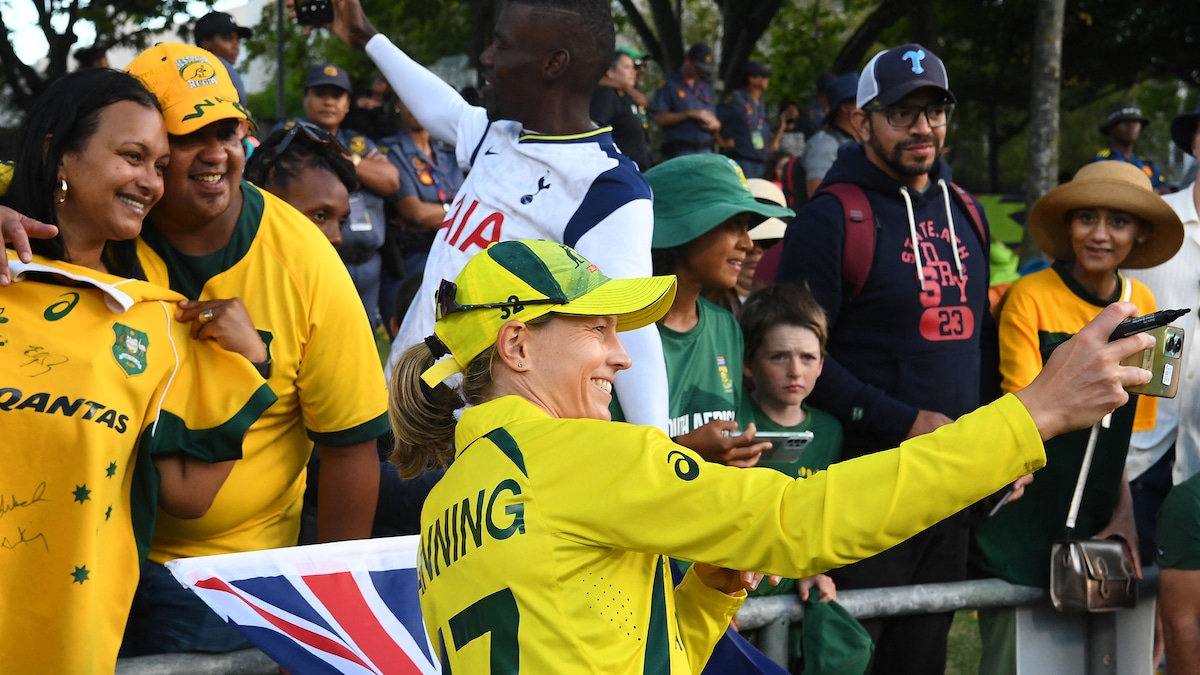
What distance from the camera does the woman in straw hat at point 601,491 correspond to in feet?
7.22

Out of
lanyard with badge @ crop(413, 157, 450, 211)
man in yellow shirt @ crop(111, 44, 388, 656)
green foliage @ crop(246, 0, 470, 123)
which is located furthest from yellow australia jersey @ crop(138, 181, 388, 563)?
green foliage @ crop(246, 0, 470, 123)

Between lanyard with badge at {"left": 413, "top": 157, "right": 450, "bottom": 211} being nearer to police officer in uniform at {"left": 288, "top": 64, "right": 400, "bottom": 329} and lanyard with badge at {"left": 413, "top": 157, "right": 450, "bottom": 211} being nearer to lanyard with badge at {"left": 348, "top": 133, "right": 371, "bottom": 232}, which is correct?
police officer in uniform at {"left": 288, "top": 64, "right": 400, "bottom": 329}

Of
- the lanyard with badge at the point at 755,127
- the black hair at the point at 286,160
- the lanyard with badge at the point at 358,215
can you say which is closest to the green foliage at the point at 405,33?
the lanyard with badge at the point at 755,127

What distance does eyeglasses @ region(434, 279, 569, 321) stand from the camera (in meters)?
2.52

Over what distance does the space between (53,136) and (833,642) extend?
244cm

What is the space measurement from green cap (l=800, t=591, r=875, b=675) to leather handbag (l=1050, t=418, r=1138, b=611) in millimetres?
882

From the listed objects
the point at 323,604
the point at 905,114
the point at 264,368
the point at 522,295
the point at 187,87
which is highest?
the point at 187,87

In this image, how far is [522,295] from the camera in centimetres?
254

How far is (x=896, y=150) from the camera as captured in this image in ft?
15.1

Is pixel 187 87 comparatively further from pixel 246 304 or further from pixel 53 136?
pixel 246 304

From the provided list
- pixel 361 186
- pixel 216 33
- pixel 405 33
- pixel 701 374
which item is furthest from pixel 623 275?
pixel 405 33

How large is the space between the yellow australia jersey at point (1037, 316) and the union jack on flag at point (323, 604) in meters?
2.45

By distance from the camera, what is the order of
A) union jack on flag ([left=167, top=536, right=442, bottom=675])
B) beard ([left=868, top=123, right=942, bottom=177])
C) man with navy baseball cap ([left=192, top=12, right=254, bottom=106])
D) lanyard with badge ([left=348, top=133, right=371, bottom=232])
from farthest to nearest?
man with navy baseball cap ([left=192, top=12, right=254, bottom=106])
lanyard with badge ([left=348, top=133, right=371, bottom=232])
beard ([left=868, top=123, right=942, bottom=177])
union jack on flag ([left=167, top=536, right=442, bottom=675])
